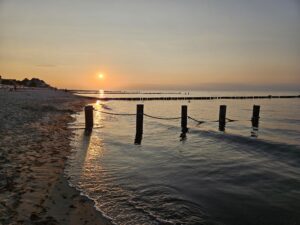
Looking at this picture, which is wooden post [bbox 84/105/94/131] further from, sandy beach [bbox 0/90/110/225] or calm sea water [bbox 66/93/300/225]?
sandy beach [bbox 0/90/110/225]

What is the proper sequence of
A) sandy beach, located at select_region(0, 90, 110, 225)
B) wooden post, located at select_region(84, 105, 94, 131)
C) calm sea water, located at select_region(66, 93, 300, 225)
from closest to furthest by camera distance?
sandy beach, located at select_region(0, 90, 110, 225)
calm sea water, located at select_region(66, 93, 300, 225)
wooden post, located at select_region(84, 105, 94, 131)

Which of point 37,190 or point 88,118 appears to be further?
point 88,118

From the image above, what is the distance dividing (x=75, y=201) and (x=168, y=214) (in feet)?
6.36

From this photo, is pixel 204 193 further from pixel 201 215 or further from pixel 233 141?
pixel 233 141

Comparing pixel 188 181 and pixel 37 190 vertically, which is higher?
pixel 37 190

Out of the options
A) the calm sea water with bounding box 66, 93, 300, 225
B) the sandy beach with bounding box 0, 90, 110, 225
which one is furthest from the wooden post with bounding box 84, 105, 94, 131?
the sandy beach with bounding box 0, 90, 110, 225

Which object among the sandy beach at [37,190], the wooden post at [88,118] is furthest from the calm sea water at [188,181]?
the wooden post at [88,118]

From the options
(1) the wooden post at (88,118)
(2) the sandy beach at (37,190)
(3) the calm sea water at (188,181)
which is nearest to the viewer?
(2) the sandy beach at (37,190)

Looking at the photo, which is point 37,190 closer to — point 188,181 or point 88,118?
point 188,181

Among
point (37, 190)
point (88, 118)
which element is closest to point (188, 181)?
point (37, 190)

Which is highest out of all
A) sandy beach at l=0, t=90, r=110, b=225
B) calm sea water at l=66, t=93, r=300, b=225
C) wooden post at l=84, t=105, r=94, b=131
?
wooden post at l=84, t=105, r=94, b=131

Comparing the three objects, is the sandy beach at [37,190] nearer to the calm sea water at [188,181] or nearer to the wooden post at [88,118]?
the calm sea water at [188,181]

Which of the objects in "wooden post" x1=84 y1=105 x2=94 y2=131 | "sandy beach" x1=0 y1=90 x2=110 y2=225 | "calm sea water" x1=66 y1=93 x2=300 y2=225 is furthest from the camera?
"wooden post" x1=84 y1=105 x2=94 y2=131

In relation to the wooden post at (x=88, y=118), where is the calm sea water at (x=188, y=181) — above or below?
below
